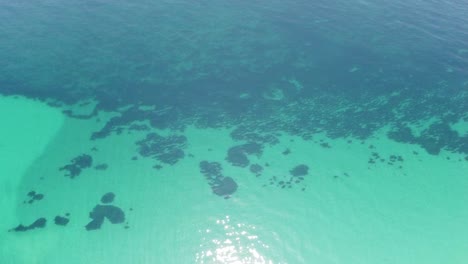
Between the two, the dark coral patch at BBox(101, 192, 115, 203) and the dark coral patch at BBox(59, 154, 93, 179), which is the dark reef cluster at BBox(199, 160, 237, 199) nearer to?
the dark coral patch at BBox(101, 192, 115, 203)

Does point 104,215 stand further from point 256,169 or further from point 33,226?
point 256,169

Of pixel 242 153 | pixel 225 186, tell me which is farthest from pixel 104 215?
pixel 242 153

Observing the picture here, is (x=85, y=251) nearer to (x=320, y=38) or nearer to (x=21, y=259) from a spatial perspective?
(x=21, y=259)

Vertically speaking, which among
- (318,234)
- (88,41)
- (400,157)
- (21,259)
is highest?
(88,41)

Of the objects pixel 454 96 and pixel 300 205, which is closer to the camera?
pixel 300 205

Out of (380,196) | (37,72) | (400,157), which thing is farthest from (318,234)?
(37,72)

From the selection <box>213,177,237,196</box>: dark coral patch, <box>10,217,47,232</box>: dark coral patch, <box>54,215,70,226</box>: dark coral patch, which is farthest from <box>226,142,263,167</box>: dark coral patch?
<box>10,217,47,232</box>: dark coral patch

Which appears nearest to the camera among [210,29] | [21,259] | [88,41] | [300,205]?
[21,259]

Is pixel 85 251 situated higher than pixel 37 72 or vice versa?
pixel 37 72

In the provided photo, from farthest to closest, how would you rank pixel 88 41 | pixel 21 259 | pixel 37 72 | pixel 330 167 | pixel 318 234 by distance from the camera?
1. pixel 88 41
2. pixel 37 72
3. pixel 330 167
4. pixel 318 234
5. pixel 21 259
